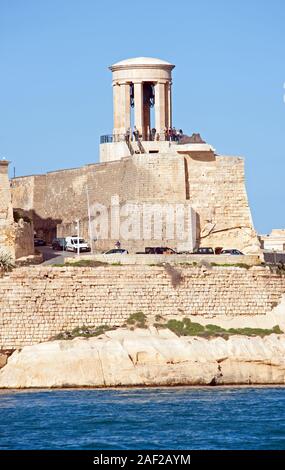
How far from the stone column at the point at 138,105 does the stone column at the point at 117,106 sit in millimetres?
595

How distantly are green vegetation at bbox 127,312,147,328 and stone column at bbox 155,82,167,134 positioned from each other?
15.8 meters

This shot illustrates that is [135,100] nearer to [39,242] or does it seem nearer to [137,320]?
[39,242]

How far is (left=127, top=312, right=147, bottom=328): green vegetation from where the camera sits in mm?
58000

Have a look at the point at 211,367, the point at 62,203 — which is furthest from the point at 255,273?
the point at 62,203

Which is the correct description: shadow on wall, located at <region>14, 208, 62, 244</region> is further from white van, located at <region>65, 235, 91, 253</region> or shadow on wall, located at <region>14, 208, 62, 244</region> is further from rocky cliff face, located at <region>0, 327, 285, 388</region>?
rocky cliff face, located at <region>0, 327, 285, 388</region>

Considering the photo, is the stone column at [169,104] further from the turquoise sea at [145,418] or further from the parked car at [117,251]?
the turquoise sea at [145,418]

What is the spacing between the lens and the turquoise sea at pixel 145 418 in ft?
150

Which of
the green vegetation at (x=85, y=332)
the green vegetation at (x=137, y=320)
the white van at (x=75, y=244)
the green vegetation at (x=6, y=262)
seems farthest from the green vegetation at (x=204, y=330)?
the white van at (x=75, y=244)

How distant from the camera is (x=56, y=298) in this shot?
58.4 m

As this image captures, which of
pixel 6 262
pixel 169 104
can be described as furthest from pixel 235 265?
pixel 169 104

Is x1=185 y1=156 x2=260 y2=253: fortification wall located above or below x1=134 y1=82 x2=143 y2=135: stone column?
below

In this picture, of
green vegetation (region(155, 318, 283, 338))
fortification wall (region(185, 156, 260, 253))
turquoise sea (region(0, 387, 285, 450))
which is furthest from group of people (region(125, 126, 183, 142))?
turquoise sea (region(0, 387, 285, 450))

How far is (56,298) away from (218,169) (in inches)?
464

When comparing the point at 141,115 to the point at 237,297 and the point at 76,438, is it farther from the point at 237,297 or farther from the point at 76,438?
the point at 76,438
